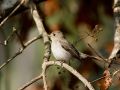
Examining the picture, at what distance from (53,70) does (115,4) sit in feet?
3.57

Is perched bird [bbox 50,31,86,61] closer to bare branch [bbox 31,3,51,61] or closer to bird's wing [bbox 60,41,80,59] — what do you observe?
bird's wing [bbox 60,41,80,59]

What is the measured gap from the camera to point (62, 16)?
13.8 feet

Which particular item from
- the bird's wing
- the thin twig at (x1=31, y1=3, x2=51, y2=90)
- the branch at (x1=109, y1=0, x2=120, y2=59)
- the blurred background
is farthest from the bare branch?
the bird's wing

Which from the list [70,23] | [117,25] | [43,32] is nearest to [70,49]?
[70,23]

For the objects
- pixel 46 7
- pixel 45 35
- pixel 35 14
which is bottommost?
pixel 45 35

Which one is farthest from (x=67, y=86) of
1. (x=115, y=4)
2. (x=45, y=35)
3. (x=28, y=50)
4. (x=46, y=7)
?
(x=28, y=50)

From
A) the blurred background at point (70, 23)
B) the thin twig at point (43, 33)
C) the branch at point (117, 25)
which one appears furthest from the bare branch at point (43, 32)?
the branch at point (117, 25)

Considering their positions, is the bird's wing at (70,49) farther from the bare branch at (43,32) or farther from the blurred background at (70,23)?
the bare branch at (43,32)

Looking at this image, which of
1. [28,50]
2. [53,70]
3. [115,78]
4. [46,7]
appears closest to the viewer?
[115,78]

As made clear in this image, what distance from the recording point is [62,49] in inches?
191

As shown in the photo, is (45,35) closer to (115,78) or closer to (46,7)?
(115,78)

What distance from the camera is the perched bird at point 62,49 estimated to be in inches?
180

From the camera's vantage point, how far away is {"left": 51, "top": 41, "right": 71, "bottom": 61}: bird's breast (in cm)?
461

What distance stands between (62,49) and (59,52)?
0.35ft
